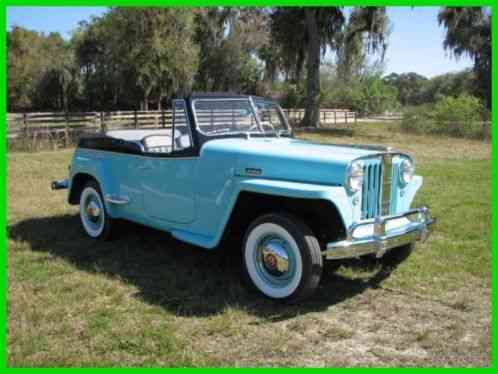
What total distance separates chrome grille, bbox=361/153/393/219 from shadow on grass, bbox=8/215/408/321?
80 cm

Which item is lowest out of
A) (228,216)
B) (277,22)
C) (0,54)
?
(228,216)

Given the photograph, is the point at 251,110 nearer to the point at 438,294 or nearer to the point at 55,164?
the point at 438,294

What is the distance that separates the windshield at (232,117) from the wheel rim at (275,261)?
1379 millimetres

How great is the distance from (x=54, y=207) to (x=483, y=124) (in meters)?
17.5

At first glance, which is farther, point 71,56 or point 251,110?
point 71,56

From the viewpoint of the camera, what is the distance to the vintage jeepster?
4082 millimetres

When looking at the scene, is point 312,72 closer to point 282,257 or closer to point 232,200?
point 232,200

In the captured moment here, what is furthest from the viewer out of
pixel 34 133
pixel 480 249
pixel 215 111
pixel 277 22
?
pixel 277 22

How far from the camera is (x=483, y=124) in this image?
20188 millimetres

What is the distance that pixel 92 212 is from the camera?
645 centimetres

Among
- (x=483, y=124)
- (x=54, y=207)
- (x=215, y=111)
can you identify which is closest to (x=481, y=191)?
(x=215, y=111)

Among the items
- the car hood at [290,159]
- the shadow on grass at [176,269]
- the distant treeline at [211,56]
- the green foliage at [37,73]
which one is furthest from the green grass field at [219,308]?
the green foliage at [37,73]

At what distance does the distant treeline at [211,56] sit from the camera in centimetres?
2455

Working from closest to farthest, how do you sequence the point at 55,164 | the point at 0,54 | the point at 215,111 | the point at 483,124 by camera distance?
the point at 215,111 → the point at 0,54 → the point at 55,164 → the point at 483,124
